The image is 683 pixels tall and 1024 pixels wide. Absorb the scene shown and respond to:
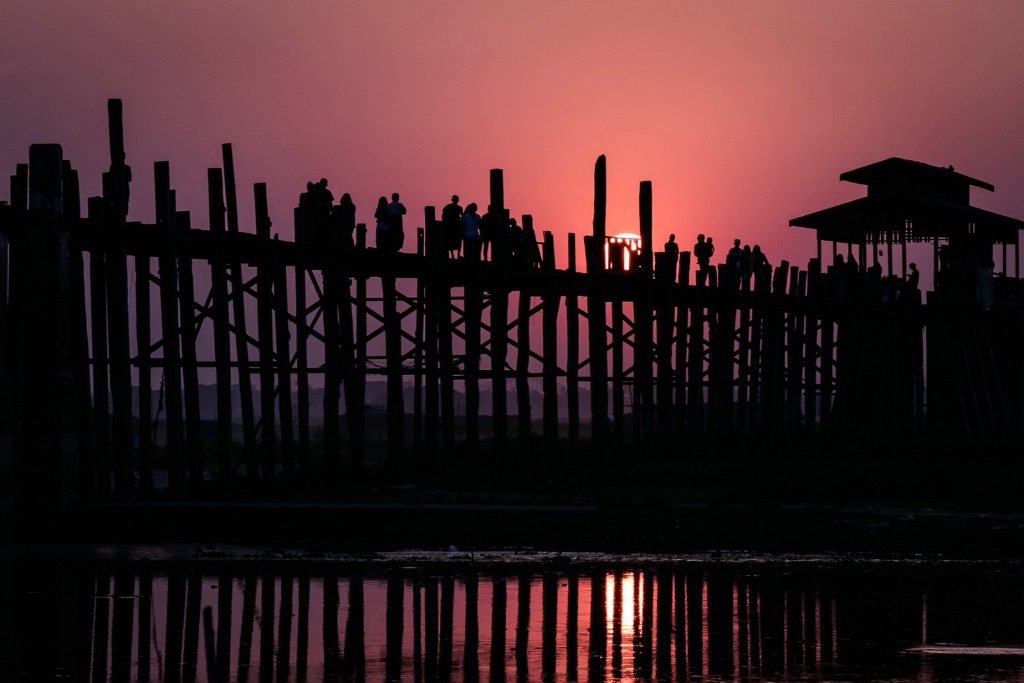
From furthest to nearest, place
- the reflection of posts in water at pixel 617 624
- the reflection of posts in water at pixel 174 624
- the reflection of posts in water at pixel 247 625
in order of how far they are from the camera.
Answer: the reflection of posts in water at pixel 617 624
the reflection of posts in water at pixel 247 625
the reflection of posts in water at pixel 174 624

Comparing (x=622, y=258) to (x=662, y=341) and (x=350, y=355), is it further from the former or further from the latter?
(x=350, y=355)

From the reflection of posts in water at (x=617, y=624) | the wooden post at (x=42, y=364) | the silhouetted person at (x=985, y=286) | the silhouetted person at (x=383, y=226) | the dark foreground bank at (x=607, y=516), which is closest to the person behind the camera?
the reflection of posts in water at (x=617, y=624)

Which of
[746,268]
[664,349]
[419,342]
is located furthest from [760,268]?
[419,342]

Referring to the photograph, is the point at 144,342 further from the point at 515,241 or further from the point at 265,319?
the point at 515,241

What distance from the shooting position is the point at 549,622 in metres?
11.2

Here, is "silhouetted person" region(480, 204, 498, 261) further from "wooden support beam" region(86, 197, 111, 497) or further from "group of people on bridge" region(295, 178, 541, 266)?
"wooden support beam" region(86, 197, 111, 497)

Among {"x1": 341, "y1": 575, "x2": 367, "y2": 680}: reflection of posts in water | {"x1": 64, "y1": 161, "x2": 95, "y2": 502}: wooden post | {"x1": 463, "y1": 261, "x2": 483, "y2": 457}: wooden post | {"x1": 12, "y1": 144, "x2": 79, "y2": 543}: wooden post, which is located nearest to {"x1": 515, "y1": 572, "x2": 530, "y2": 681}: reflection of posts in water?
{"x1": 341, "y1": 575, "x2": 367, "y2": 680}: reflection of posts in water

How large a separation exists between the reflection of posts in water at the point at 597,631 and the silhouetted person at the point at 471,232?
47.1ft

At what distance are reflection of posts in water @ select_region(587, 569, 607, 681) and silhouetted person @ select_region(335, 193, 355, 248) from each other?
11288 millimetres

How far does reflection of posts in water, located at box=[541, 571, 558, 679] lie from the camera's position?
31.7 ft

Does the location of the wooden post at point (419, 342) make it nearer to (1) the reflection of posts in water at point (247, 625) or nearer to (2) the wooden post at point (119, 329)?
(2) the wooden post at point (119, 329)

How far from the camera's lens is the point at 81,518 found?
638 inches

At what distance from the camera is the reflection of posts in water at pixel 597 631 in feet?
31.2

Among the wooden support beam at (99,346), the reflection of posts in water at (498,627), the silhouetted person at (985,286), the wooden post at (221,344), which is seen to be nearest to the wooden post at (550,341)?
the wooden post at (221,344)
